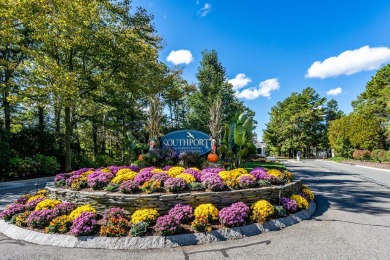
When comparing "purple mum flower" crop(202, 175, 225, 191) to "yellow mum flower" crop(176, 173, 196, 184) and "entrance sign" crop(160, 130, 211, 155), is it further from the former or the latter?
"entrance sign" crop(160, 130, 211, 155)

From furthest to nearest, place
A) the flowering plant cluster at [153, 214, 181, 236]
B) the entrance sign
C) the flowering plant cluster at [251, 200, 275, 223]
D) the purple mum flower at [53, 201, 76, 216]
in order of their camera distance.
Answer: the entrance sign, the purple mum flower at [53, 201, 76, 216], the flowering plant cluster at [251, 200, 275, 223], the flowering plant cluster at [153, 214, 181, 236]

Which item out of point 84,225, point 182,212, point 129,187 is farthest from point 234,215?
point 84,225

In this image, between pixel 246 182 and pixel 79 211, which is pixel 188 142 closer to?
pixel 246 182

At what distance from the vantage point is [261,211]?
221 inches

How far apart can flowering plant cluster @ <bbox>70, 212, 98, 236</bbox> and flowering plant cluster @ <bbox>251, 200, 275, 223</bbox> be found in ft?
12.0

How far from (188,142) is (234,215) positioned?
4.74m

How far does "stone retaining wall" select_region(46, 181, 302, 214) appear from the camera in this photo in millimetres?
5613

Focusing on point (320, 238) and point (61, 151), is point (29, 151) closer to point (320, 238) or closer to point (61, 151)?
point (61, 151)

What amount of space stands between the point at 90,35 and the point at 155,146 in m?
9.62

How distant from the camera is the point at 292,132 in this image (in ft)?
155

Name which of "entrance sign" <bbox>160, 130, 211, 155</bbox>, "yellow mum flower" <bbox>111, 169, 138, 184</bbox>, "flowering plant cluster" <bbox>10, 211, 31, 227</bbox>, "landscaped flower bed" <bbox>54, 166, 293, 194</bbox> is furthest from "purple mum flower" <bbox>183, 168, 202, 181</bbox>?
"flowering plant cluster" <bbox>10, 211, 31, 227</bbox>

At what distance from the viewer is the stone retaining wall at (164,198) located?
18.4ft

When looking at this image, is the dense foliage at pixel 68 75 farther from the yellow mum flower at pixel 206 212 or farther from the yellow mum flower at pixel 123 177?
the yellow mum flower at pixel 206 212

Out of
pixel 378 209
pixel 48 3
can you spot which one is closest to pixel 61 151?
pixel 48 3
